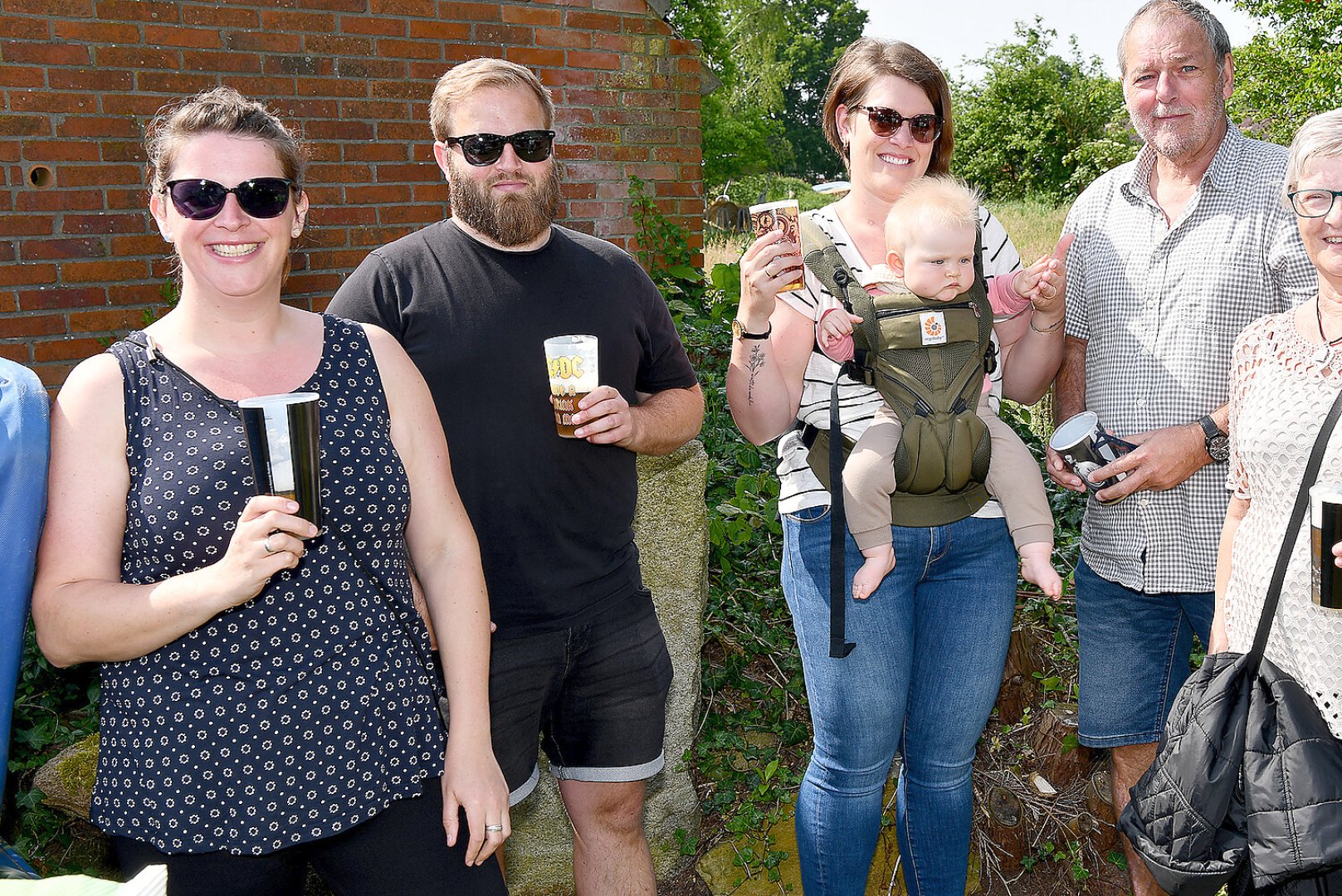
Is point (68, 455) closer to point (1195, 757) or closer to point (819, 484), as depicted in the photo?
point (819, 484)

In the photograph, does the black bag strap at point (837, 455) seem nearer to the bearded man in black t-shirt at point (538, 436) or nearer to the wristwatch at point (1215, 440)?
the bearded man in black t-shirt at point (538, 436)

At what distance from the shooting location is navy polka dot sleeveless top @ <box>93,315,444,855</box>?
1892 mm

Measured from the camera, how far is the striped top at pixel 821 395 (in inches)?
104

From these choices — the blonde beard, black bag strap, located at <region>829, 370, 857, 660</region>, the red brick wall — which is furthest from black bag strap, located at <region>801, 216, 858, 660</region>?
the red brick wall

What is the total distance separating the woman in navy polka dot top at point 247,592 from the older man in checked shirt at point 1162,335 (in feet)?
6.23

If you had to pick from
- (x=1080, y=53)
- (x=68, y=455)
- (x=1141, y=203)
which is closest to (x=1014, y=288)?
(x=1141, y=203)

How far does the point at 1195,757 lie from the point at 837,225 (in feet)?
5.01

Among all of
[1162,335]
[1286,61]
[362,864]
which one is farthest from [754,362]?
[1286,61]

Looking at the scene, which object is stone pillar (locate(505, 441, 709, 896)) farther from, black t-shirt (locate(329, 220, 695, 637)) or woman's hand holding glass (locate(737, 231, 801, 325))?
woman's hand holding glass (locate(737, 231, 801, 325))

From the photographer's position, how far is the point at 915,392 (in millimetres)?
2615

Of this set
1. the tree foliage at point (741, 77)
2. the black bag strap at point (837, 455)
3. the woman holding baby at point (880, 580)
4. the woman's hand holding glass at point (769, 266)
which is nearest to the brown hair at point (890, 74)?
the woman holding baby at point (880, 580)

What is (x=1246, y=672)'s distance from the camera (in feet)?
7.84

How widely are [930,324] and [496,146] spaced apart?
116 centimetres

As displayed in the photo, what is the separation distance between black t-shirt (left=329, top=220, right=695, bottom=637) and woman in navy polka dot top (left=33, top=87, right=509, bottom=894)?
31 centimetres
